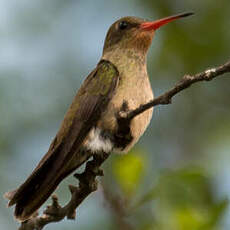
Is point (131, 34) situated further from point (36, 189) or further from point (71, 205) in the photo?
point (71, 205)

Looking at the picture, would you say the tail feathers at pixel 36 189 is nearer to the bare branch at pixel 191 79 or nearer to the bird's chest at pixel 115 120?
the bird's chest at pixel 115 120

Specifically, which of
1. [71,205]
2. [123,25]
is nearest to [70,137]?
[71,205]

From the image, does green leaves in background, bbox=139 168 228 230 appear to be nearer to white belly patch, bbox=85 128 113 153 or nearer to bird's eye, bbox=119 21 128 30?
white belly patch, bbox=85 128 113 153

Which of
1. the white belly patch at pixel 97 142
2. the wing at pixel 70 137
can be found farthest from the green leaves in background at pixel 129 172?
the wing at pixel 70 137

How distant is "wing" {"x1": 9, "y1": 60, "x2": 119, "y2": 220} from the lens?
411 cm

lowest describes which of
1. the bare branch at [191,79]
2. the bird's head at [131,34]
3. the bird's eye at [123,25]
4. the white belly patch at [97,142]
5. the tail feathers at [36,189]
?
the bare branch at [191,79]

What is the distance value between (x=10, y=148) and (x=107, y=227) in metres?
2.32

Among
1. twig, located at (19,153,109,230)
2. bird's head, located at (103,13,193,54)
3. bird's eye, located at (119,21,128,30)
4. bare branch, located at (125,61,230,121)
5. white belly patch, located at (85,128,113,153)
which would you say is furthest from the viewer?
bird's eye, located at (119,21,128,30)

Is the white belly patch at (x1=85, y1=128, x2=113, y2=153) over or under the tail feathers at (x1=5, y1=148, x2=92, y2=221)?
over

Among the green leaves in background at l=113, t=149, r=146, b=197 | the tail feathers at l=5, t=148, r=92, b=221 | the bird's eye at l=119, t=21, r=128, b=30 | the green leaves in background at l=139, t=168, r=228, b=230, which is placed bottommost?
the green leaves in background at l=139, t=168, r=228, b=230

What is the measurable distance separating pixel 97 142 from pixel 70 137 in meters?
0.22

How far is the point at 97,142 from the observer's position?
4398mm

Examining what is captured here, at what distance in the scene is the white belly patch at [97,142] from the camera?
14.3 feet

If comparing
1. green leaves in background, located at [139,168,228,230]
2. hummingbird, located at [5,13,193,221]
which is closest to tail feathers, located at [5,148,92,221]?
hummingbird, located at [5,13,193,221]
